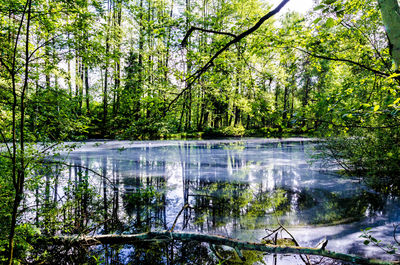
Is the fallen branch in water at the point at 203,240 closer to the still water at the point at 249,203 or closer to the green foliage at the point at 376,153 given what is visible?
the still water at the point at 249,203

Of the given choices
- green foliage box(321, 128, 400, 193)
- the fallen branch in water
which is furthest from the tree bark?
green foliage box(321, 128, 400, 193)

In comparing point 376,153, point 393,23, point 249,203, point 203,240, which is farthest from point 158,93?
point 376,153

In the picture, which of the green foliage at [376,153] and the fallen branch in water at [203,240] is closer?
the fallen branch in water at [203,240]

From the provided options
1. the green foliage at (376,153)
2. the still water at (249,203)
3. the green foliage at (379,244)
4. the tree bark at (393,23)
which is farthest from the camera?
the green foliage at (376,153)

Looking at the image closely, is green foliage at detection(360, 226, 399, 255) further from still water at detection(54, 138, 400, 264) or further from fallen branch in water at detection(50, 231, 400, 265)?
fallen branch in water at detection(50, 231, 400, 265)

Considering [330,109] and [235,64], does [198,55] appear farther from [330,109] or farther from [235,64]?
[330,109]

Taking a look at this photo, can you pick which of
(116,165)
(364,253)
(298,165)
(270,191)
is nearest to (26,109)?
(364,253)

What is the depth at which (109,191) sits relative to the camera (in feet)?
23.0

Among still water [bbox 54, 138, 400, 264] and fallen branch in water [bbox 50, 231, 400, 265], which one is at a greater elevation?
fallen branch in water [bbox 50, 231, 400, 265]

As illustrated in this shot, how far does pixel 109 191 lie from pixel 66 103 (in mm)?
4497

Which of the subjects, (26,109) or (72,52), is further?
(72,52)

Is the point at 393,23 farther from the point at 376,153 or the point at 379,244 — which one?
the point at 376,153

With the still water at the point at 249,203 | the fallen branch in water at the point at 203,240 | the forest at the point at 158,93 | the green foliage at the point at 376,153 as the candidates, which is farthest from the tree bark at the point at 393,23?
the green foliage at the point at 376,153

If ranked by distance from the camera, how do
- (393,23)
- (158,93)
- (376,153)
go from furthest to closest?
(376,153) → (158,93) → (393,23)
